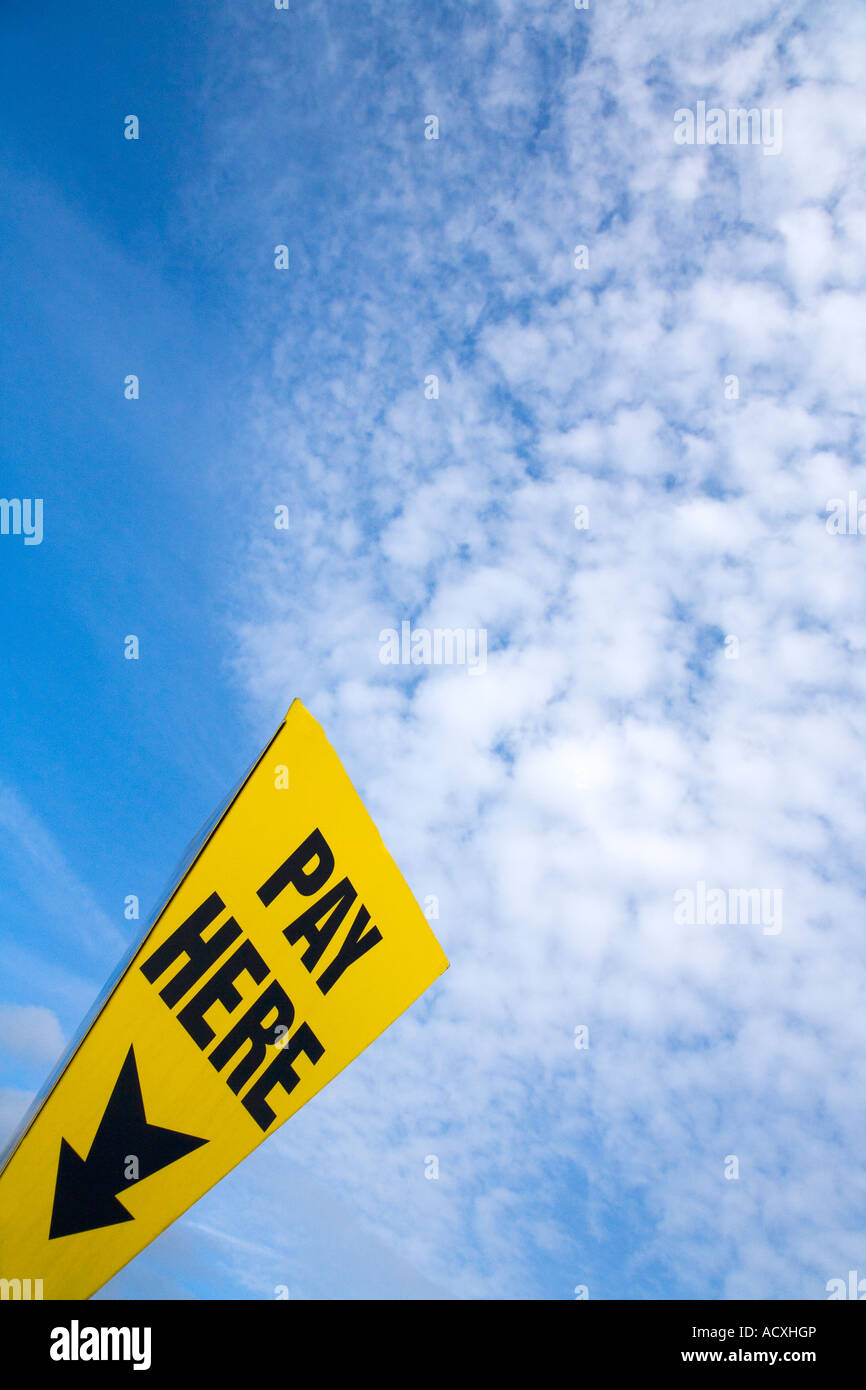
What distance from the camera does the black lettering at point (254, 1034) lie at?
969 centimetres

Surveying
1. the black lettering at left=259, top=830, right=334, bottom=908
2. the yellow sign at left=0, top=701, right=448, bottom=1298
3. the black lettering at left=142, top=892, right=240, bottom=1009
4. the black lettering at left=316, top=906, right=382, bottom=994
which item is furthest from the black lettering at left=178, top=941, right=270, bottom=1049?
the black lettering at left=316, top=906, right=382, bottom=994

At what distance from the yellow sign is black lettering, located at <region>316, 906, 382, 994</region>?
18 mm

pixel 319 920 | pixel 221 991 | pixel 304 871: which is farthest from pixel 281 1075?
pixel 304 871

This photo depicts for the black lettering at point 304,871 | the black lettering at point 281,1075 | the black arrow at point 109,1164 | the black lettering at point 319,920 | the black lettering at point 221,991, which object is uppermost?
the black lettering at point 304,871

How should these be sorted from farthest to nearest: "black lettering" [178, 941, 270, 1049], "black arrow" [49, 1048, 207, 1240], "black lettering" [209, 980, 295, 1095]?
"black lettering" [209, 980, 295, 1095] < "black lettering" [178, 941, 270, 1049] < "black arrow" [49, 1048, 207, 1240]

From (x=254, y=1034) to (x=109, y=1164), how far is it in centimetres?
199

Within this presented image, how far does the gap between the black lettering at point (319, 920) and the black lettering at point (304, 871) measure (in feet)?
0.66

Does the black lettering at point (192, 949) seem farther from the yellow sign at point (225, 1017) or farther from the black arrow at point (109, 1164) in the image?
the black arrow at point (109, 1164)

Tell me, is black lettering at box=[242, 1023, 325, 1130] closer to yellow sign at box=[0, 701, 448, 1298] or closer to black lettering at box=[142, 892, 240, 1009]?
yellow sign at box=[0, 701, 448, 1298]

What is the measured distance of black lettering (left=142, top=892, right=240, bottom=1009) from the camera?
364 inches

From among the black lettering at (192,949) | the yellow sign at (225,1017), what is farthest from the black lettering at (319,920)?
the black lettering at (192,949)

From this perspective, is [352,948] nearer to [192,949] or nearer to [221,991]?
[221,991]
